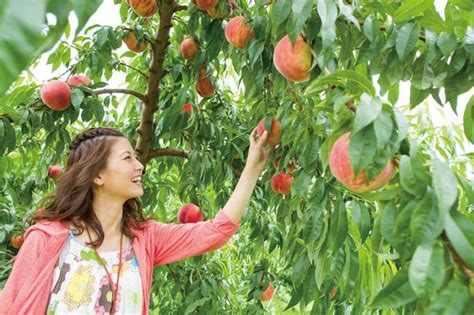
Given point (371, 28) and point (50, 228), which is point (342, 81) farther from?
point (50, 228)

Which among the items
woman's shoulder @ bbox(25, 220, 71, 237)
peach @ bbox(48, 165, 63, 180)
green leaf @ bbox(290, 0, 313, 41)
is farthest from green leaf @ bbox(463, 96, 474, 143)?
peach @ bbox(48, 165, 63, 180)

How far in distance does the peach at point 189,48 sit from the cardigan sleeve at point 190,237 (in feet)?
1.83

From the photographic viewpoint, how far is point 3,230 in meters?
2.13

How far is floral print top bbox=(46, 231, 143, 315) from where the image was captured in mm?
1333

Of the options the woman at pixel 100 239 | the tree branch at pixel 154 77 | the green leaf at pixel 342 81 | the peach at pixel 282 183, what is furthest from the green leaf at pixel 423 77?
the tree branch at pixel 154 77

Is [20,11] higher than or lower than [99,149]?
lower

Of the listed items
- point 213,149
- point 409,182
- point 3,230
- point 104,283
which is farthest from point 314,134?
point 3,230

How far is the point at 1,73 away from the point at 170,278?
6.83ft

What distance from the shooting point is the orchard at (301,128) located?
575 mm

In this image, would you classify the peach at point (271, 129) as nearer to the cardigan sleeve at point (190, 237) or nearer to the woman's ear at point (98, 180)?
the cardigan sleeve at point (190, 237)

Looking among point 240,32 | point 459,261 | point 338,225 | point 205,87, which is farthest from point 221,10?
point 459,261

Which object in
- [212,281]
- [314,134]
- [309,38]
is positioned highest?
[309,38]

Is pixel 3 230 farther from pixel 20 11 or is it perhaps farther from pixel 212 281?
pixel 20 11

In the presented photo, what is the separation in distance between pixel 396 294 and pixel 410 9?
53cm
